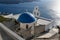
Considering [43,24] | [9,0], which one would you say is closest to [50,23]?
[43,24]

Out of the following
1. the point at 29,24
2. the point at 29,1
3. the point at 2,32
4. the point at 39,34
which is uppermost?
the point at 2,32

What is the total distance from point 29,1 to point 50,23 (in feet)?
288

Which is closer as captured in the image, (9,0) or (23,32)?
(23,32)

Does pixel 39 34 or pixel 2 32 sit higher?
pixel 2 32

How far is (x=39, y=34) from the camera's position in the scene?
60.1ft

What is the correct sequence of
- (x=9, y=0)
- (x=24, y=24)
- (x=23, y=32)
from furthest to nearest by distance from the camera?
(x=9, y=0), (x=24, y=24), (x=23, y=32)

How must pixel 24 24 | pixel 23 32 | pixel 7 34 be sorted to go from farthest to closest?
pixel 24 24 → pixel 23 32 → pixel 7 34

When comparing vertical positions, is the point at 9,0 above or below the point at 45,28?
below

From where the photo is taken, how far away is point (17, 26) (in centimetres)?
1878

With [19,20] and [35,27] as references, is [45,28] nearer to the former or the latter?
[35,27]

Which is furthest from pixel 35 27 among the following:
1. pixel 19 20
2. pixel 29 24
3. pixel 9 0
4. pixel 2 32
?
pixel 9 0

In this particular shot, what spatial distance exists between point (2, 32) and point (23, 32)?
8241 millimetres

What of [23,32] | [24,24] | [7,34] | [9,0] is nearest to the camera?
[7,34]

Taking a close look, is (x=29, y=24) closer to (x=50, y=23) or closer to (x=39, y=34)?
(x=39, y=34)
